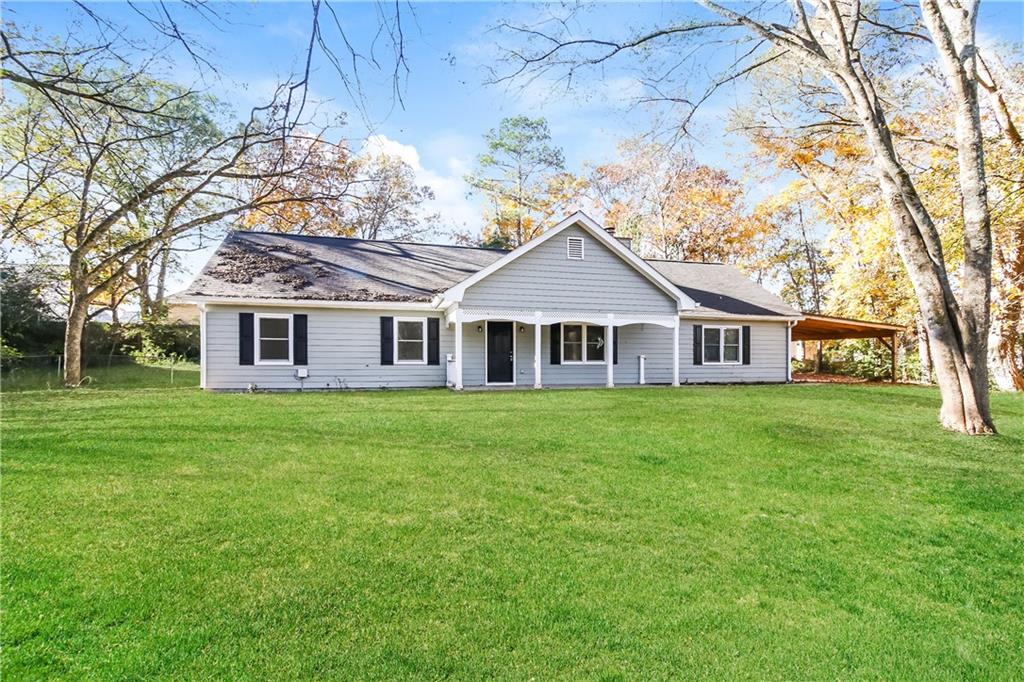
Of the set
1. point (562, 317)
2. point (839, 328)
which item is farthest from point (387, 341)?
point (839, 328)

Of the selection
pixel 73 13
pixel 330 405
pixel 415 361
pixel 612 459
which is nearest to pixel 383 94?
pixel 73 13

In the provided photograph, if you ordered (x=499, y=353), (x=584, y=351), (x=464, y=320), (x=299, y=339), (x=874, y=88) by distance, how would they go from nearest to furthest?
(x=874, y=88) < (x=464, y=320) < (x=299, y=339) < (x=499, y=353) < (x=584, y=351)

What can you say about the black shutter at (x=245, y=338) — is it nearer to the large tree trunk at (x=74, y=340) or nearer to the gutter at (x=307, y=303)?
the gutter at (x=307, y=303)

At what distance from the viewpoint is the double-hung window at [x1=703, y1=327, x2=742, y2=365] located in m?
16.3

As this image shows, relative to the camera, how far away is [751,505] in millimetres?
4738

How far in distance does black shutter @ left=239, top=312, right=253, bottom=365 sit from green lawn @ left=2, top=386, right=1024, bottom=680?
5.37m

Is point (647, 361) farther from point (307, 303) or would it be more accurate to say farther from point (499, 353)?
point (307, 303)

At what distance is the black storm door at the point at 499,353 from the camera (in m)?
14.2

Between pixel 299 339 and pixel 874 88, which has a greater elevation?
pixel 874 88

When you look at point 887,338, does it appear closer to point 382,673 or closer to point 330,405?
point 330,405

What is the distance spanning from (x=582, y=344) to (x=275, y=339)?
822 cm

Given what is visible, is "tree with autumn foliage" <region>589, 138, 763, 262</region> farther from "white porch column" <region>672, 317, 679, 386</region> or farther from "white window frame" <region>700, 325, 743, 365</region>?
"white porch column" <region>672, 317, 679, 386</region>

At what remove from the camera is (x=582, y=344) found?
1505 centimetres

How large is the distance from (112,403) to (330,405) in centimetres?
374
